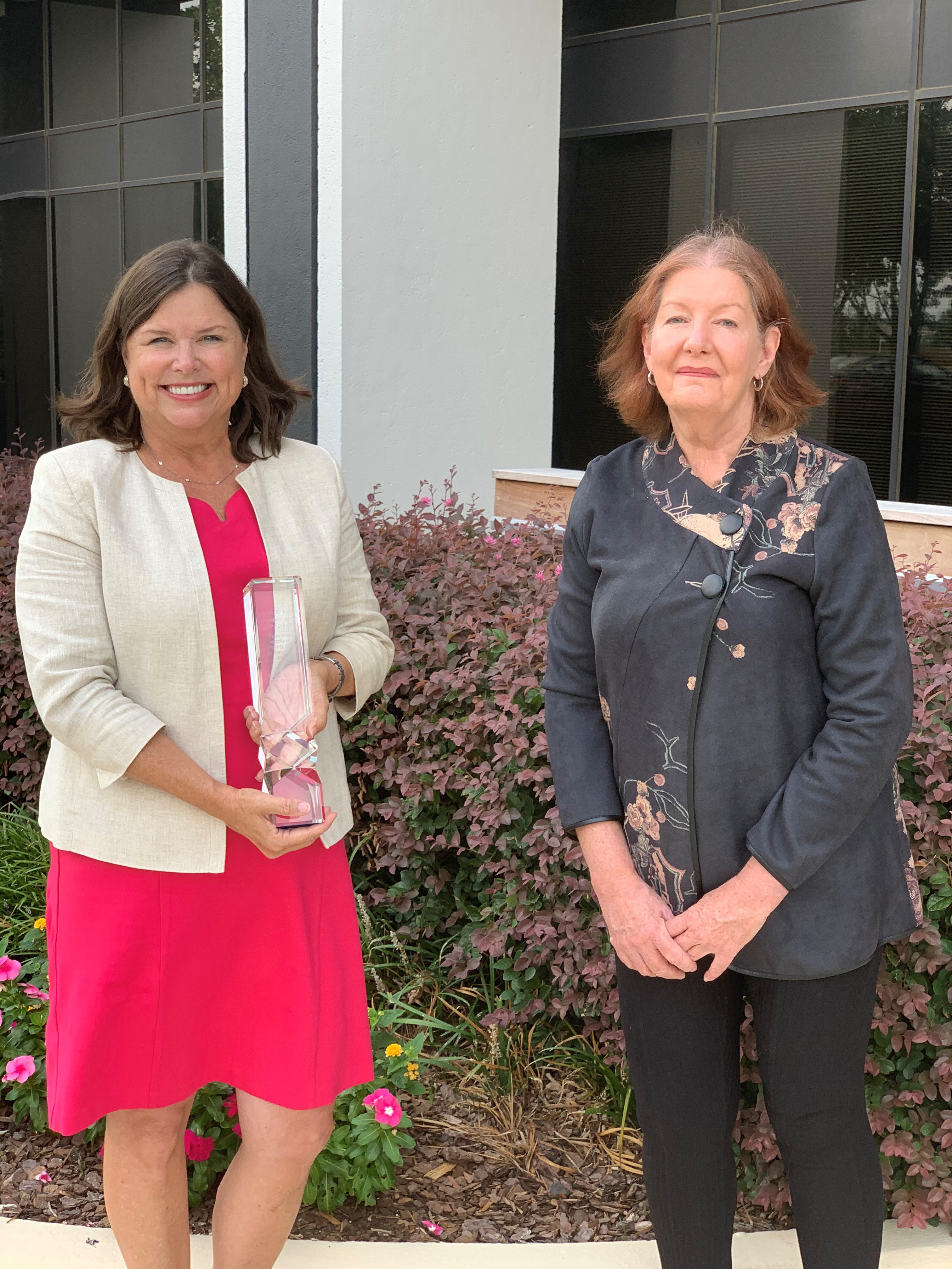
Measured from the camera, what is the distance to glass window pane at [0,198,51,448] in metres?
13.0

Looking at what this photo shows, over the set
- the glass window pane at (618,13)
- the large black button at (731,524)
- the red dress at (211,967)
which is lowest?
the red dress at (211,967)

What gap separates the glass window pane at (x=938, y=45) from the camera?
280 inches

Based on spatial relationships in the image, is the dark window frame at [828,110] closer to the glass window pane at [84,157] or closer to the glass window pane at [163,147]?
the glass window pane at [163,147]

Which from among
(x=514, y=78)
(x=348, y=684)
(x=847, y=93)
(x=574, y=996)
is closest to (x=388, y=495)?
(x=514, y=78)

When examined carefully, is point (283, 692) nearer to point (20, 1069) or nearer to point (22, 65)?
point (20, 1069)

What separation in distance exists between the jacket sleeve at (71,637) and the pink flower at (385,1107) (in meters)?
1.19

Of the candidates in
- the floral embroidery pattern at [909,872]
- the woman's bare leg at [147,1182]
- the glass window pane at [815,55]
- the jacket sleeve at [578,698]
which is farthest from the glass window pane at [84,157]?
the floral embroidery pattern at [909,872]

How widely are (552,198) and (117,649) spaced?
229 inches

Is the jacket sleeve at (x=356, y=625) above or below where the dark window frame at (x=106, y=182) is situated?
below

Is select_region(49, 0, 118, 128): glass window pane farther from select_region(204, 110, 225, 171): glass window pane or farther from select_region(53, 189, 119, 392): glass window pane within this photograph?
select_region(204, 110, 225, 171): glass window pane

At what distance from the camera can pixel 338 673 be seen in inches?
96.7

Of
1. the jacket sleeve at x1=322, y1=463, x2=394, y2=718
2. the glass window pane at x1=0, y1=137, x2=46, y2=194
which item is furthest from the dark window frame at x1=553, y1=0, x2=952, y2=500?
the glass window pane at x1=0, y1=137, x2=46, y2=194

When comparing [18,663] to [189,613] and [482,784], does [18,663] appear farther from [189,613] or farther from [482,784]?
[189,613]

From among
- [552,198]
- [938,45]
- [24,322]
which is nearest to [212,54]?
[24,322]
